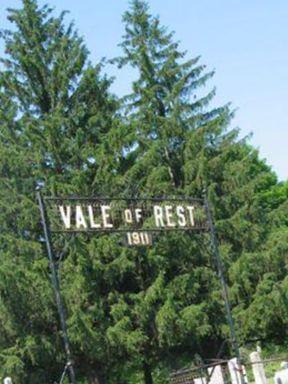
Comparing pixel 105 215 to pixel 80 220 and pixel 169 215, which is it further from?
pixel 169 215

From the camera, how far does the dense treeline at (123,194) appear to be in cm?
1952

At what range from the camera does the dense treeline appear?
64.0 ft

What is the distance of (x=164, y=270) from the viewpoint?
68.9 feet

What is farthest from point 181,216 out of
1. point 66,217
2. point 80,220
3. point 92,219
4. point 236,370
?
point 236,370

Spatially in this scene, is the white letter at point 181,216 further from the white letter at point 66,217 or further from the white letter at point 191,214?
the white letter at point 66,217

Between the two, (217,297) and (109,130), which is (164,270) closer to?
(217,297)

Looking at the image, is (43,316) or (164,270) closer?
(43,316)

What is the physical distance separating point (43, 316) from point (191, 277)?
436 cm

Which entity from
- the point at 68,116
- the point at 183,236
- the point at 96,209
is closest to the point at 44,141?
the point at 68,116

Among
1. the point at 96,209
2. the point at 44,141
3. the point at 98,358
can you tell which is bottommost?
the point at 98,358

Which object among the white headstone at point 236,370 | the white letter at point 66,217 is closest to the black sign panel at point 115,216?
the white letter at point 66,217

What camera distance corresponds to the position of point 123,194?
21.4 meters

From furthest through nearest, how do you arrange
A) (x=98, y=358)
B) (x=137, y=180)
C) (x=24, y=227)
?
(x=137, y=180) < (x=24, y=227) < (x=98, y=358)

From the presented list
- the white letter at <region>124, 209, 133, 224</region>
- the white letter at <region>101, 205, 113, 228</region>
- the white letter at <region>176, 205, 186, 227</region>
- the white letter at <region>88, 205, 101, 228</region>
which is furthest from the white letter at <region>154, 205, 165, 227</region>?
the white letter at <region>88, 205, 101, 228</region>
